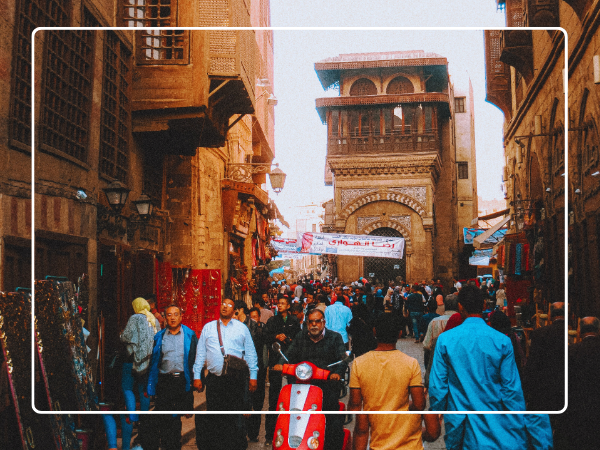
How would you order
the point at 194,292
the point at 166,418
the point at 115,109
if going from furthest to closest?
the point at 194,292 → the point at 115,109 → the point at 166,418

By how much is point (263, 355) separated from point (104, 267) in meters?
2.09

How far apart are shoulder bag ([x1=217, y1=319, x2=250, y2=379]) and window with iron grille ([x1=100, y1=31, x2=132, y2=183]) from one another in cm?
253

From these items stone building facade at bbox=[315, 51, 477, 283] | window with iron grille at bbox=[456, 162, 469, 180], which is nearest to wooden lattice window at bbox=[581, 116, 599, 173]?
stone building facade at bbox=[315, 51, 477, 283]

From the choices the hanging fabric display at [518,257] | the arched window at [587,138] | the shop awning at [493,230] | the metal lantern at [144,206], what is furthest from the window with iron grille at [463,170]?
the metal lantern at [144,206]

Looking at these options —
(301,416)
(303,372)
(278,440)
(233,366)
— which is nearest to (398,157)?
(233,366)

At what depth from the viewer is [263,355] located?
7.27m

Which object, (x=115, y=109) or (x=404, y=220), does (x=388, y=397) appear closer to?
(x=115, y=109)

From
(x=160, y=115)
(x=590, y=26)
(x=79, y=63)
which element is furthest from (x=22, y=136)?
(x=590, y=26)

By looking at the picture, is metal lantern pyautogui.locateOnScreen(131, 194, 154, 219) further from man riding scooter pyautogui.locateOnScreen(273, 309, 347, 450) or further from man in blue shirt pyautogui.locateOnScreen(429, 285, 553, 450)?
man in blue shirt pyautogui.locateOnScreen(429, 285, 553, 450)

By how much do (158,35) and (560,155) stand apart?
16.2 ft

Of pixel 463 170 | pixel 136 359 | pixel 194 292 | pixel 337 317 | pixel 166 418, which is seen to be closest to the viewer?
pixel 166 418

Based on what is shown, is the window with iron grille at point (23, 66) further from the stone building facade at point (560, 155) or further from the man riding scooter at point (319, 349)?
the stone building facade at point (560, 155)

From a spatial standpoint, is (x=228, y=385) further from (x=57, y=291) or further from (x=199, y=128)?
(x=199, y=128)

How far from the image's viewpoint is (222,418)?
5.27 m
